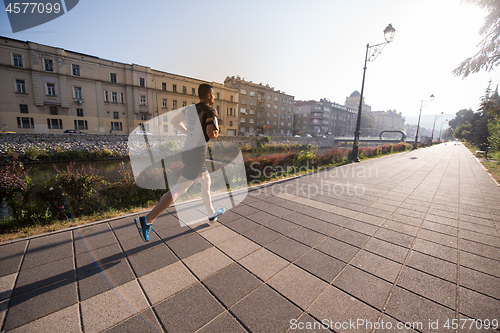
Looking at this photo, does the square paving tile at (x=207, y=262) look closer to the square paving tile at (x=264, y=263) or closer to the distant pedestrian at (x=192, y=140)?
the square paving tile at (x=264, y=263)

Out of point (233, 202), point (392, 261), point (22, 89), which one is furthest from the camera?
point (22, 89)

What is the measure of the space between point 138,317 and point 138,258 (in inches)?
36.1

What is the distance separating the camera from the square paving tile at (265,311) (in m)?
1.70

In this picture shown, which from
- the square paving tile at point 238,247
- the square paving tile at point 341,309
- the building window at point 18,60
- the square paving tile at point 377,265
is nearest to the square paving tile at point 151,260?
the square paving tile at point 238,247

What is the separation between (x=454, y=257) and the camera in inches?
110

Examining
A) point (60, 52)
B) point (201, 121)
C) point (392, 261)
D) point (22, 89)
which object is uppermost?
point (60, 52)

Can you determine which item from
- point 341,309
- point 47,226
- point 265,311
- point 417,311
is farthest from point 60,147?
point 417,311

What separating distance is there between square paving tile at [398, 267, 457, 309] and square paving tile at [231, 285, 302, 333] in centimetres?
135

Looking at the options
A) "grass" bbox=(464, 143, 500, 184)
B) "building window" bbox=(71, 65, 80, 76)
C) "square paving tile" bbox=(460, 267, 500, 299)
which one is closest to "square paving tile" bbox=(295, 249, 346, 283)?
"square paving tile" bbox=(460, 267, 500, 299)

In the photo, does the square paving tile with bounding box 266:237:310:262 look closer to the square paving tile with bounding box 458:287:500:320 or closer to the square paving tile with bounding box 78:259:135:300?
the square paving tile with bounding box 458:287:500:320

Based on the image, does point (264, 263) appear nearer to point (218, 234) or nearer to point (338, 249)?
point (218, 234)

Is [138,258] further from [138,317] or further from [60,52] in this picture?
[60,52]

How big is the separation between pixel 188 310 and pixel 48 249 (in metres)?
2.21

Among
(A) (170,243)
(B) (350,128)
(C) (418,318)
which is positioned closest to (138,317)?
(A) (170,243)
